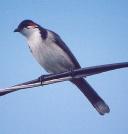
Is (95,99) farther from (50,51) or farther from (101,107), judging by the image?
(50,51)

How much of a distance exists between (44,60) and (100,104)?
1.51 meters

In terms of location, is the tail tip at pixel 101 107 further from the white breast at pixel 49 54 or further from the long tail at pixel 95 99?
the white breast at pixel 49 54

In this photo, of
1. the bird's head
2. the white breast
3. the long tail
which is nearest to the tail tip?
the long tail

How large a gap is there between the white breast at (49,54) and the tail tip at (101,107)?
1412 mm

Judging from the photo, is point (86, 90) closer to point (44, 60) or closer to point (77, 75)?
point (44, 60)

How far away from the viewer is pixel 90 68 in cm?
279

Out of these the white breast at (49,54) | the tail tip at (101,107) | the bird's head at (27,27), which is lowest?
the tail tip at (101,107)

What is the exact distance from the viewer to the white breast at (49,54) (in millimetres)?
5664

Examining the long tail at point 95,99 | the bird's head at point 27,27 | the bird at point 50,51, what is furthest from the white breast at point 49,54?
the long tail at point 95,99

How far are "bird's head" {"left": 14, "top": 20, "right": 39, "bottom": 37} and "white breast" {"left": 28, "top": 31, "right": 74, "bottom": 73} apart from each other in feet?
0.86

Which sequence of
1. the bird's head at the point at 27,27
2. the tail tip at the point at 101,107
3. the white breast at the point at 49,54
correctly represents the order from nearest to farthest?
the tail tip at the point at 101,107
the white breast at the point at 49,54
the bird's head at the point at 27,27

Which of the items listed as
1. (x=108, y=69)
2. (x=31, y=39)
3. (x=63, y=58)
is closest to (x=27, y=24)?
(x=31, y=39)

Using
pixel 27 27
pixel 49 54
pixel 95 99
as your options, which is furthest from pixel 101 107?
pixel 27 27

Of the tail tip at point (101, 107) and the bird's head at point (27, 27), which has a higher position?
the bird's head at point (27, 27)
